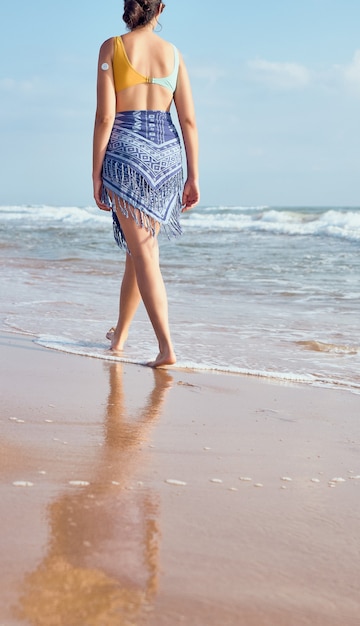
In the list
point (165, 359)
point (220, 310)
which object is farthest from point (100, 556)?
point (220, 310)

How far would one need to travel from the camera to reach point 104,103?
3689mm

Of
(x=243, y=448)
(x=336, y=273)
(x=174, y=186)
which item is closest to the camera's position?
(x=243, y=448)

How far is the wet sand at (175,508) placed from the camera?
1299 mm

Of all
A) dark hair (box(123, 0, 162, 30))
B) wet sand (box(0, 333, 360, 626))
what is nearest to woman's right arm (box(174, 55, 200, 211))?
dark hair (box(123, 0, 162, 30))

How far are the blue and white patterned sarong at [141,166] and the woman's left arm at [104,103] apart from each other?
0.05 m

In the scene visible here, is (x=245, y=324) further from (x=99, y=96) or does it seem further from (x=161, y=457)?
(x=161, y=457)

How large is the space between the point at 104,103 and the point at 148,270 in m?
0.81

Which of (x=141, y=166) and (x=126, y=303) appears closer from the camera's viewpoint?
(x=141, y=166)

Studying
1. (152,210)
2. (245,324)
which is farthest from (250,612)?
(245,324)

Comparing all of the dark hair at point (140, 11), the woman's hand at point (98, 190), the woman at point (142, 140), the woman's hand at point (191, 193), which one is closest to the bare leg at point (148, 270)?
the woman at point (142, 140)

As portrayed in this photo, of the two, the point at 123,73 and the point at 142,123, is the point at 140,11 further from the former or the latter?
the point at 142,123

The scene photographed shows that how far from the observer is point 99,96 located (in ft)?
12.1

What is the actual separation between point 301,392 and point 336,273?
20.9 ft

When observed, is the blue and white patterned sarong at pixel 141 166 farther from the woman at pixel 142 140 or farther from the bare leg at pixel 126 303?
the bare leg at pixel 126 303
